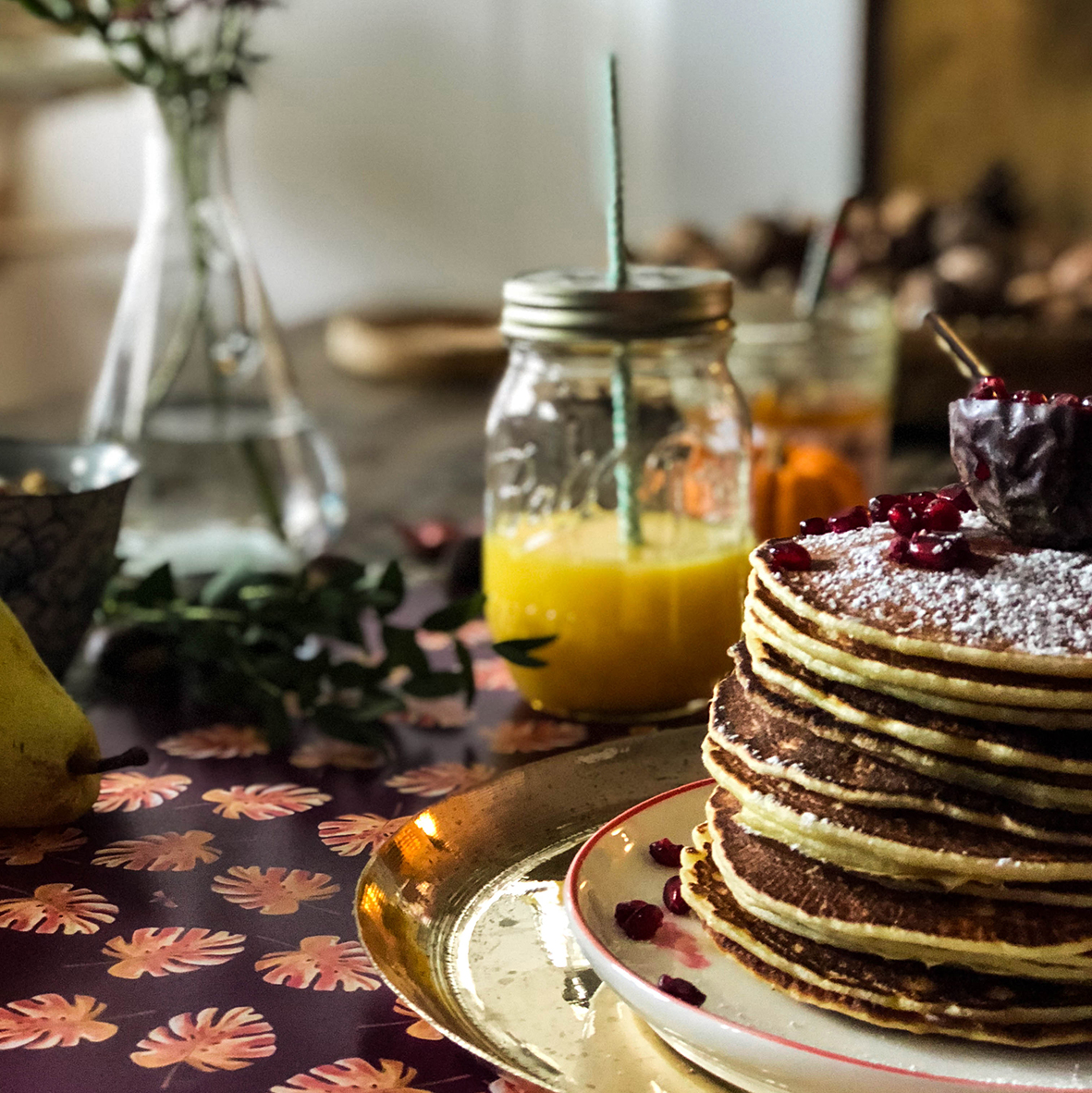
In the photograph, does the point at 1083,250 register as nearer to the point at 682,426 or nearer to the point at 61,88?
the point at 682,426

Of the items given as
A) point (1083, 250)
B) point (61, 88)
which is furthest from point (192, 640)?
point (61, 88)

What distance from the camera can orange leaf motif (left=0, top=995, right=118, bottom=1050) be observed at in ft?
2.62

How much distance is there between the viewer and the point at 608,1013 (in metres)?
0.82

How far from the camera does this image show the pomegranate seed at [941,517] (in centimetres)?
91

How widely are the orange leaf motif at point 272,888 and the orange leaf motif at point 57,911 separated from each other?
8 cm

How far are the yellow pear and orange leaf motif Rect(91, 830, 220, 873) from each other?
6cm

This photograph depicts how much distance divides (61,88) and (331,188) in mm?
1455

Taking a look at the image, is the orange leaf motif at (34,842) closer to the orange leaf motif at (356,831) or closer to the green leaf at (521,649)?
the orange leaf motif at (356,831)

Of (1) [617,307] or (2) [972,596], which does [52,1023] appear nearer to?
(2) [972,596]

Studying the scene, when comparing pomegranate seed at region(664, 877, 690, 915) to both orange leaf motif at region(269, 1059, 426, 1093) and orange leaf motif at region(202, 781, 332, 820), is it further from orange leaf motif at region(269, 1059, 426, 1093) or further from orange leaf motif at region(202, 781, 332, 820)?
orange leaf motif at region(202, 781, 332, 820)

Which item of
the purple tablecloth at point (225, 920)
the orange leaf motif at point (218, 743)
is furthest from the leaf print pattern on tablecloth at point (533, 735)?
the orange leaf motif at point (218, 743)

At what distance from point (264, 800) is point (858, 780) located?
1.86ft

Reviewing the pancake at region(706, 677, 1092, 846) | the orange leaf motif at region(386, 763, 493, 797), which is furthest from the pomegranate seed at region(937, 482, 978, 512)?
the orange leaf motif at region(386, 763, 493, 797)

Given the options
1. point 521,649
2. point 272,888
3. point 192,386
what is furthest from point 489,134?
point 272,888
